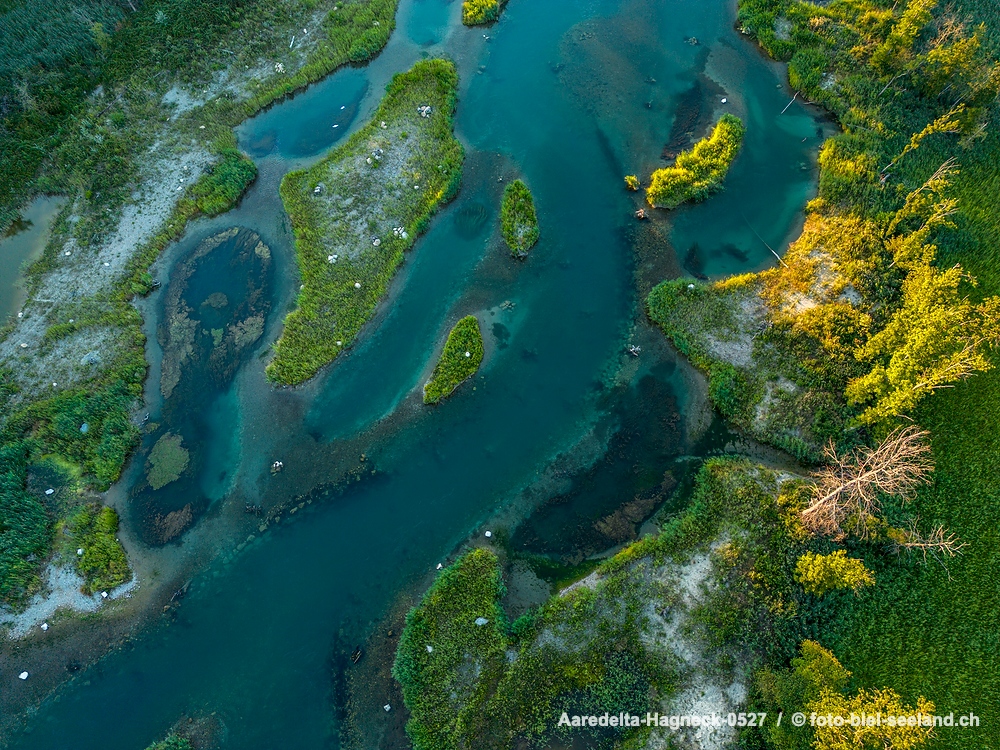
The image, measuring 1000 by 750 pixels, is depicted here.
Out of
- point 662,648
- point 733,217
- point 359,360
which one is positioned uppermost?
point 359,360

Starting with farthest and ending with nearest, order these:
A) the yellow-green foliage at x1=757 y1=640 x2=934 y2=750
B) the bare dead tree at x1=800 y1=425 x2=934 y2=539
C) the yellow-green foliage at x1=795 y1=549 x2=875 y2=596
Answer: the bare dead tree at x1=800 y1=425 x2=934 y2=539
the yellow-green foliage at x1=795 y1=549 x2=875 y2=596
the yellow-green foliage at x1=757 y1=640 x2=934 y2=750

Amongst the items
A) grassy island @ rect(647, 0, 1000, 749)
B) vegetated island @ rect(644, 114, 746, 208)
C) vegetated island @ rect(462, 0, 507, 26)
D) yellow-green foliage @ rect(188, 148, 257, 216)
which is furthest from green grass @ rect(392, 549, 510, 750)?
vegetated island @ rect(462, 0, 507, 26)

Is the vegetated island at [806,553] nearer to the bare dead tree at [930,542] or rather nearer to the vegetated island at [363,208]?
the bare dead tree at [930,542]

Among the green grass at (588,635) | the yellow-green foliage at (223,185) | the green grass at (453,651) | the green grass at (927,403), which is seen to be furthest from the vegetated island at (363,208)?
the green grass at (927,403)

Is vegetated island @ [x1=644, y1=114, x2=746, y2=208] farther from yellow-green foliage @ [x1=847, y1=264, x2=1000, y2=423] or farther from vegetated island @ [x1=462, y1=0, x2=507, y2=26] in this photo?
vegetated island @ [x1=462, y1=0, x2=507, y2=26]

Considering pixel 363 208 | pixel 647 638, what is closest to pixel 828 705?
pixel 647 638

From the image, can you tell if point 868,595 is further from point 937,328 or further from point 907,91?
point 907,91

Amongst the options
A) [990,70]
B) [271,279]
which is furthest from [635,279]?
[990,70]
